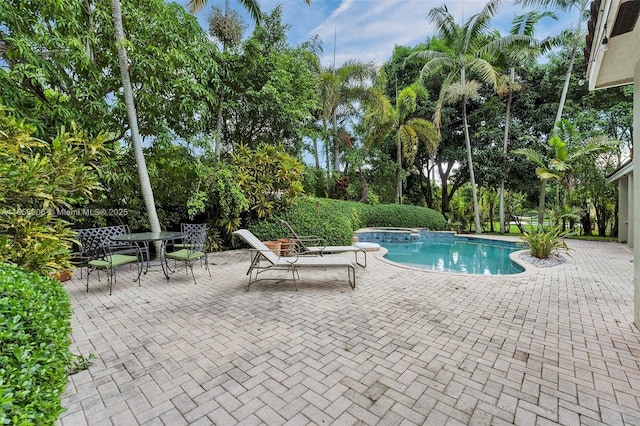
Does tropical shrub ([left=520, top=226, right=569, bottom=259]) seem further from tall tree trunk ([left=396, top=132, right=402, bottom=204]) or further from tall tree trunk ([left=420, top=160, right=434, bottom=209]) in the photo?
tall tree trunk ([left=420, top=160, right=434, bottom=209])

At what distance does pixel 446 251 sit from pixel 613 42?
27.2ft

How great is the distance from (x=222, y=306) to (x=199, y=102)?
586 centimetres

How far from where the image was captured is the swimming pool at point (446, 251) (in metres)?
7.82

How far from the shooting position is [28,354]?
57.8 inches

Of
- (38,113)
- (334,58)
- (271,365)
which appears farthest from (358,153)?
(271,365)

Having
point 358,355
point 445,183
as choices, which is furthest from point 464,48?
point 358,355

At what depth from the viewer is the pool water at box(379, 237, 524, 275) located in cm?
769

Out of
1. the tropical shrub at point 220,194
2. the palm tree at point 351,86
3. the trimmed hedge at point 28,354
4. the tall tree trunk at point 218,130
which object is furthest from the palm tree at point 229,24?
the trimmed hedge at point 28,354

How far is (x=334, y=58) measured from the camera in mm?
16562

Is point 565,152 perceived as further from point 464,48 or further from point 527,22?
point 527,22

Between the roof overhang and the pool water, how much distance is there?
459 centimetres

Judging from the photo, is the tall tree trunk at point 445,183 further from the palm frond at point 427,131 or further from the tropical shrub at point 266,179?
the tropical shrub at point 266,179

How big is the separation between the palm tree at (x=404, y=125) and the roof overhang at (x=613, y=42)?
34.7 feet

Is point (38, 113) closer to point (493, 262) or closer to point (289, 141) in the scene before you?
point (289, 141)
